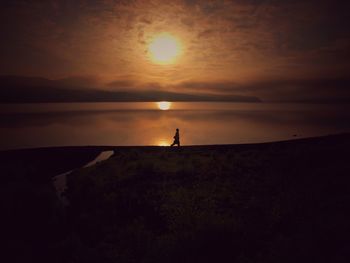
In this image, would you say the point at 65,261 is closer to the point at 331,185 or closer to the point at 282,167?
the point at 331,185

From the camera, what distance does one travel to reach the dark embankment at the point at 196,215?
6.67 metres

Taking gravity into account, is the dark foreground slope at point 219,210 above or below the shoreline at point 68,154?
below

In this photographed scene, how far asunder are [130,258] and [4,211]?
243 inches

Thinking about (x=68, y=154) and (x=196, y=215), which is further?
(x=68, y=154)

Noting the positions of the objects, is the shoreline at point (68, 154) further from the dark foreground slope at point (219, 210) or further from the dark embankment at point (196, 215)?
the dark embankment at point (196, 215)

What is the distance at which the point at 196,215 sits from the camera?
836cm

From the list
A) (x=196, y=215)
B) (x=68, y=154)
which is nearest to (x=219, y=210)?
(x=196, y=215)

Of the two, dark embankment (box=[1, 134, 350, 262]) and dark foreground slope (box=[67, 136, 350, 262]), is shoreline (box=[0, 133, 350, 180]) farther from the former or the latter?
dark embankment (box=[1, 134, 350, 262])

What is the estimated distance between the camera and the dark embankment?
21.9 ft

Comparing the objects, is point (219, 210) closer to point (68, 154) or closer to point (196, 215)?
point (196, 215)

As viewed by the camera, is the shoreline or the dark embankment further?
the shoreline

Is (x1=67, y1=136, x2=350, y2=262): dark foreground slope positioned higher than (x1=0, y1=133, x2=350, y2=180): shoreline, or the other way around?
(x1=0, y1=133, x2=350, y2=180): shoreline

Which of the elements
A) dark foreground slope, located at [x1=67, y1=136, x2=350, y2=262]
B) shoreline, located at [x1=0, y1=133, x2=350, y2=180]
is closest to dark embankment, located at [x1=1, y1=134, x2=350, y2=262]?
dark foreground slope, located at [x1=67, y1=136, x2=350, y2=262]

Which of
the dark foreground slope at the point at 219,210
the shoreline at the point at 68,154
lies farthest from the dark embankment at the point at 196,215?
the shoreline at the point at 68,154
